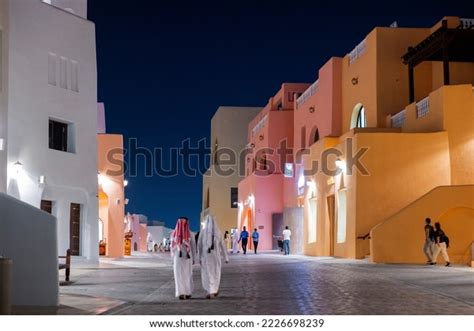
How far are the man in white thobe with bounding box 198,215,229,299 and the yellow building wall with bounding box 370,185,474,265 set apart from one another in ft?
35.9

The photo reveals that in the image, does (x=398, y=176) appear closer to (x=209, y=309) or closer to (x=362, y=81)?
(x=362, y=81)

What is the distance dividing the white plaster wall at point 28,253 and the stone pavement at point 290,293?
0.38m

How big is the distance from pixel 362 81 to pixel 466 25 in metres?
5.09

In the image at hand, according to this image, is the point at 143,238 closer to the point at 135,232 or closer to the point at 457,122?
the point at 135,232

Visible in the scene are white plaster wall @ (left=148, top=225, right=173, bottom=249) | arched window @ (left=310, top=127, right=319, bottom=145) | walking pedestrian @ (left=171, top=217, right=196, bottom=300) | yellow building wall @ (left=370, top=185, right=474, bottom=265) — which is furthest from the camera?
white plaster wall @ (left=148, top=225, right=173, bottom=249)

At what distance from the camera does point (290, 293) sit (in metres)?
13.2

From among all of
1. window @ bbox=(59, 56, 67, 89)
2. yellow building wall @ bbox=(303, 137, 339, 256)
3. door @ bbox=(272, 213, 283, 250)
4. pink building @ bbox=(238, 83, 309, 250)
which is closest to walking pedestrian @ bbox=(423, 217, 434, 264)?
yellow building wall @ bbox=(303, 137, 339, 256)

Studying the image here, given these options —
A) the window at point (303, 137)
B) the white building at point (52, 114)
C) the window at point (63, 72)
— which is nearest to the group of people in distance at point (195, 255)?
the white building at point (52, 114)

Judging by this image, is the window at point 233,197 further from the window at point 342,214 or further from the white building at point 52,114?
the white building at point 52,114

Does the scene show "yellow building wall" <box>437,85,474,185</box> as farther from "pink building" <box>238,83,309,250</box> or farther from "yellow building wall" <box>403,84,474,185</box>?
"pink building" <box>238,83,309,250</box>

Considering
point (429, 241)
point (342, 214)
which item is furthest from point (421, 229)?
point (342, 214)

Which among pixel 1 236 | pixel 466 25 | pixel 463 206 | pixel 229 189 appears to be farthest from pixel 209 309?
pixel 229 189

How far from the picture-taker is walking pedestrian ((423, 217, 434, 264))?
21.9 metres

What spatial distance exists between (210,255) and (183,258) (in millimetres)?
492
